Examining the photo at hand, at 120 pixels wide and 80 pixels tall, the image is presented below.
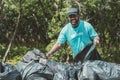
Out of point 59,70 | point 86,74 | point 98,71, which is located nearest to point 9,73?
point 59,70

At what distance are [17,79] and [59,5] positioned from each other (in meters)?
6.69

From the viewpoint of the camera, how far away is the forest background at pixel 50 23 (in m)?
12.8

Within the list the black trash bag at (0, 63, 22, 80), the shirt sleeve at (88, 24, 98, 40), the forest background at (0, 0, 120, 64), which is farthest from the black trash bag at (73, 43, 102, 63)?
the forest background at (0, 0, 120, 64)

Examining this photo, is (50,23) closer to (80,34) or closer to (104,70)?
(80,34)

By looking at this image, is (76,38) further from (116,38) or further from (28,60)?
(116,38)

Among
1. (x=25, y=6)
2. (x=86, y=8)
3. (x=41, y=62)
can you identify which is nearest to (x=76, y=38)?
(x=41, y=62)

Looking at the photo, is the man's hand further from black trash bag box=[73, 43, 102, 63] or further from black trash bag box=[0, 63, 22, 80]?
black trash bag box=[73, 43, 102, 63]

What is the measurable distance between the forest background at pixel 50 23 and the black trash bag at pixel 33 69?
5.13m

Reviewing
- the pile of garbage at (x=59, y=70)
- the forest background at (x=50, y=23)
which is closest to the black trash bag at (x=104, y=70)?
the pile of garbage at (x=59, y=70)

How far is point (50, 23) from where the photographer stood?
13.7 meters

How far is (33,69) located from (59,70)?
0.43 m

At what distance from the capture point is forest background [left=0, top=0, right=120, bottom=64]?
12820 mm

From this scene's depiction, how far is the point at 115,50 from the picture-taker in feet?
52.3

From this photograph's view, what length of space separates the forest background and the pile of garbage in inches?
204
